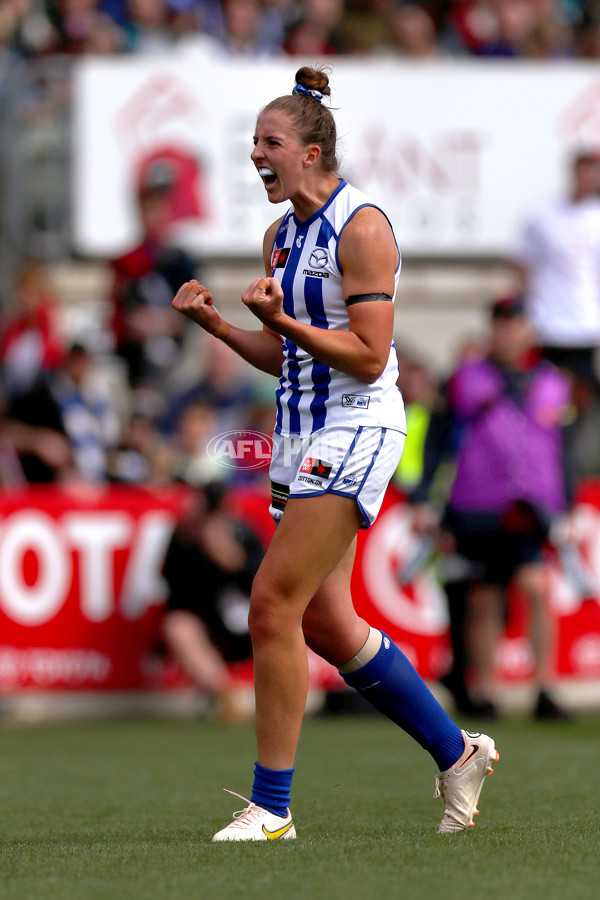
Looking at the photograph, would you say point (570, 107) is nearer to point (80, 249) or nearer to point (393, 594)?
point (80, 249)

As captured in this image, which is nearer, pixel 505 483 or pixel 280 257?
pixel 280 257

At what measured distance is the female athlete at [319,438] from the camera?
14.4 ft

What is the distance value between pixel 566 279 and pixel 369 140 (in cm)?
274

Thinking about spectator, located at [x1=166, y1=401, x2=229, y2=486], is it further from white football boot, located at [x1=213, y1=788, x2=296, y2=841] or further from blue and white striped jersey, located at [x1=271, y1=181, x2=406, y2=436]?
white football boot, located at [x1=213, y1=788, x2=296, y2=841]

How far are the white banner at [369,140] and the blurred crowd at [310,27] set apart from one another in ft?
1.72

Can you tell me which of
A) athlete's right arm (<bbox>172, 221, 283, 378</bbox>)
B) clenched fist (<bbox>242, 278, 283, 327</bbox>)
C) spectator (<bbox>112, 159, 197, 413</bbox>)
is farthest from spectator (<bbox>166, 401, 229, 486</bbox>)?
clenched fist (<bbox>242, 278, 283, 327</bbox>)

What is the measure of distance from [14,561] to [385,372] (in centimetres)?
548

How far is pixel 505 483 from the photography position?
881cm

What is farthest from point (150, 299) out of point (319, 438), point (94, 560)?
point (319, 438)

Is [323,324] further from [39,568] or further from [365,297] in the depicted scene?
[39,568]

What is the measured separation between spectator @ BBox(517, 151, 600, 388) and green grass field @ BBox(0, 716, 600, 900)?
12.0 feet

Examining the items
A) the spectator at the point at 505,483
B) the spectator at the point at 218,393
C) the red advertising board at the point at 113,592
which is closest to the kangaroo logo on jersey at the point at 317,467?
the spectator at the point at 505,483

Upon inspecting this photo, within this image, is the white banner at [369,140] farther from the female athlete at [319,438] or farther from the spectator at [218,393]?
the female athlete at [319,438]

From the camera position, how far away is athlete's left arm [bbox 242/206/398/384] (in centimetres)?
430
